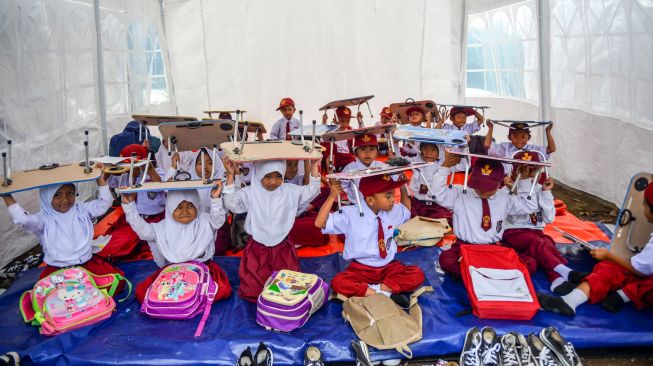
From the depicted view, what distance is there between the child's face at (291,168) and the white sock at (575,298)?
320cm

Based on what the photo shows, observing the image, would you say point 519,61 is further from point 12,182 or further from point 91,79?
point 12,182

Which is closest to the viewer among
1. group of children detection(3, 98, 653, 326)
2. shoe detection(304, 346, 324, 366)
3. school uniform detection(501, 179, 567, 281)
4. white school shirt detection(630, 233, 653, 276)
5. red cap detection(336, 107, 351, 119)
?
shoe detection(304, 346, 324, 366)

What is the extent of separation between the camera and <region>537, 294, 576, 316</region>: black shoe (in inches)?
141

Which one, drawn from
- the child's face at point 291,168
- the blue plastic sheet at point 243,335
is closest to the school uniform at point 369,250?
Result: the blue plastic sheet at point 243,335

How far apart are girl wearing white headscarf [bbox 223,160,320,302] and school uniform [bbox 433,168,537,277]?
125 cm

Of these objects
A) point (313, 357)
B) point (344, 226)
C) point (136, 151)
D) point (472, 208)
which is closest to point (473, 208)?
point (472, 208)

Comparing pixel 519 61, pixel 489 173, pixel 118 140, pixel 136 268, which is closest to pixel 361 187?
pixel 489 173

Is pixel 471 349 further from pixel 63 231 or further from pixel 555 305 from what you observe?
pixel 63 231

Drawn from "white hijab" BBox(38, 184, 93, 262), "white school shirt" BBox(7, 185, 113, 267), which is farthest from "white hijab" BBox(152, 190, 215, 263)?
"white hijab" BBox(38, 184, 93, 262)

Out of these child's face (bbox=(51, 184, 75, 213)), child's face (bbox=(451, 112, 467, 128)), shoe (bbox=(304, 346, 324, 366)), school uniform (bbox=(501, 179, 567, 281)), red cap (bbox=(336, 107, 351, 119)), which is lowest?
shoe (bbox=(304, 346, 324, 366))

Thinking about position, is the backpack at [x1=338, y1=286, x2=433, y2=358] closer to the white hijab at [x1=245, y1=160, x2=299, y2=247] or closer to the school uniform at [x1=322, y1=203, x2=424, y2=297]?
the school uniform at [x1=322, y1=203, x2=424, y2=297]

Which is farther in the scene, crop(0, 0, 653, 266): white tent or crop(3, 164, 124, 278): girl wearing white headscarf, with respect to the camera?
crop(0, 0, 653, 266): white tent

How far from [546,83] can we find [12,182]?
7599 mm

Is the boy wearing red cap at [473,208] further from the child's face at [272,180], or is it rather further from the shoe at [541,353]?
the child's face at [272,180]
